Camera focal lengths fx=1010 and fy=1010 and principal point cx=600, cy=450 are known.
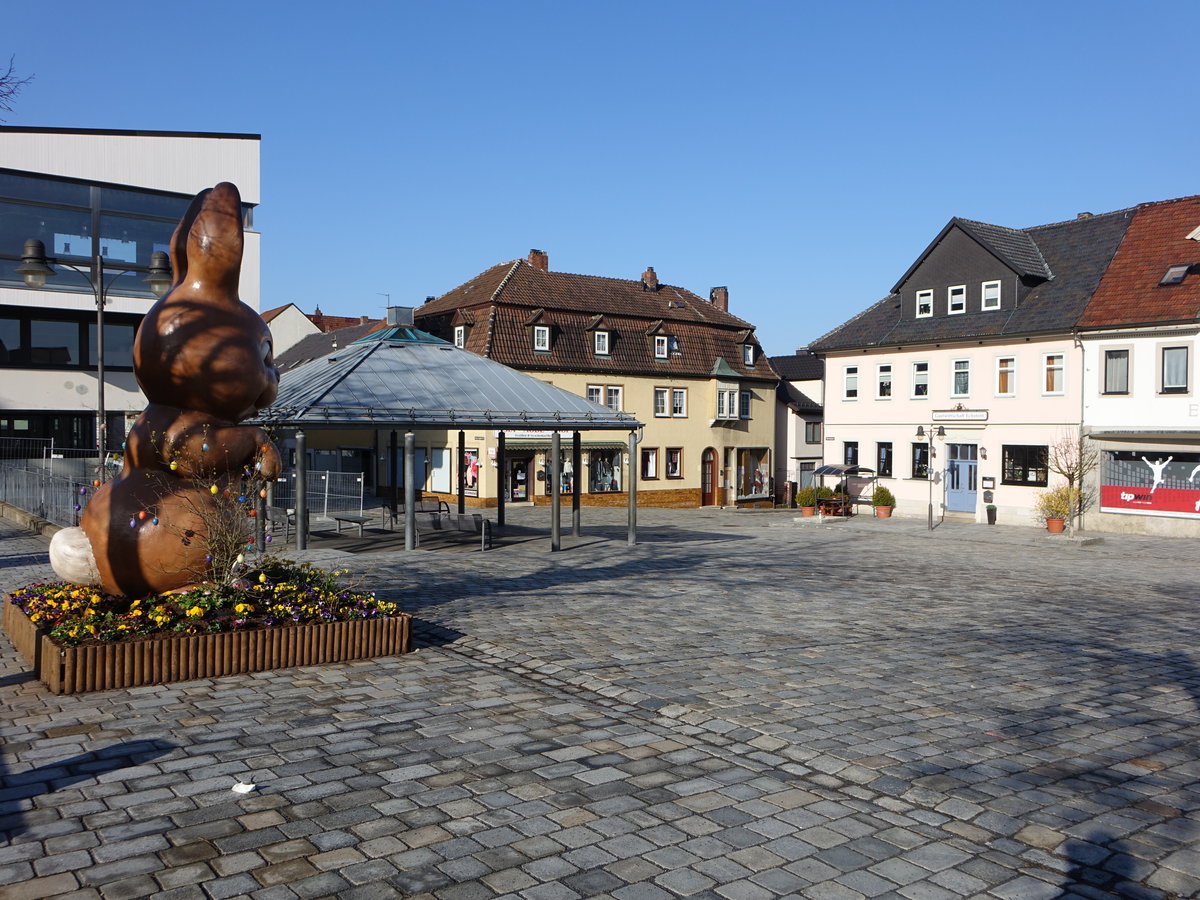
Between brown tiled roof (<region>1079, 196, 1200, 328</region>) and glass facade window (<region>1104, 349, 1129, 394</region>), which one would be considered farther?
glass facade window (<region>1104, 349, 1129, 394</region>)

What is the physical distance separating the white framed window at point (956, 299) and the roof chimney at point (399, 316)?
24094 mm

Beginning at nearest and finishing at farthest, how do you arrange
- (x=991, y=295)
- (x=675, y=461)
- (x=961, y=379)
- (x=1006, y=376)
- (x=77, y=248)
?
(x=77, y=248) → (x=1006, y=376) → (x=991, y=295) → (x=961, y=379) → (x=675, y=461)

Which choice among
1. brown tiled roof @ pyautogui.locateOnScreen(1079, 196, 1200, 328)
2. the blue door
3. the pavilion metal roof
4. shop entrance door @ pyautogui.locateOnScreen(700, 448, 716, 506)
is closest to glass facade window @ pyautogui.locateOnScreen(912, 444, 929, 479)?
the blue door

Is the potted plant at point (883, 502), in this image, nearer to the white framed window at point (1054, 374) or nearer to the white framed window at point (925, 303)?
the white framed window at point (1054, 374)

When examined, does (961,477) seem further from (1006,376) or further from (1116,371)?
(1116,371)

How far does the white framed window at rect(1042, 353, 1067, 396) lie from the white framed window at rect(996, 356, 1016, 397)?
126 centimetres

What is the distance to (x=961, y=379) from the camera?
39.2 m

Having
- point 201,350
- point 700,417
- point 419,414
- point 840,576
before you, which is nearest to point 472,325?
point 700,417

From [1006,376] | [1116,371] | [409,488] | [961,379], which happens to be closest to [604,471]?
[961,379]

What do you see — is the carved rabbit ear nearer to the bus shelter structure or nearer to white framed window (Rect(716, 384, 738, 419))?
the bus shelter structure

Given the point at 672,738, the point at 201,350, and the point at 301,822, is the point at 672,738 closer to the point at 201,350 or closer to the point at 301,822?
the point at 301,822

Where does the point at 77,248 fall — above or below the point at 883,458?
above

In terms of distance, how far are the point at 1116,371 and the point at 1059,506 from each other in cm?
516

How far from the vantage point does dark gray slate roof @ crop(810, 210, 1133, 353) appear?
35938 millimetres
